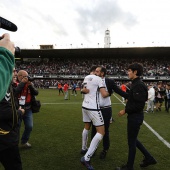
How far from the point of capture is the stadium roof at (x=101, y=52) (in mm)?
44341

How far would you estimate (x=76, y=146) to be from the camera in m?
5.75

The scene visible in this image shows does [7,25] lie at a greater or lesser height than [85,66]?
lesser

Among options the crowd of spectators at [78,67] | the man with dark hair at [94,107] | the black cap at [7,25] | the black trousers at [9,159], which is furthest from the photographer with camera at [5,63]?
the crowd of spectators at [78,67]

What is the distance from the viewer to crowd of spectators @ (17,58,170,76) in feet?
148

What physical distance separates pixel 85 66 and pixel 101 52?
6.24m

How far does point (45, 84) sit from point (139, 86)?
147 ft

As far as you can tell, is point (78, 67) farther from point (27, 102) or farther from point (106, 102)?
point (106, 102)

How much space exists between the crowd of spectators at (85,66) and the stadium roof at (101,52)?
1.63m

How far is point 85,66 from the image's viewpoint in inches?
2016

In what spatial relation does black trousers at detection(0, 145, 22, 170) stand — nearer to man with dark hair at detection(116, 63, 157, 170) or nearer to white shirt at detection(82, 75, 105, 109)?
white shirt at detection(82, 75, 105, 109)

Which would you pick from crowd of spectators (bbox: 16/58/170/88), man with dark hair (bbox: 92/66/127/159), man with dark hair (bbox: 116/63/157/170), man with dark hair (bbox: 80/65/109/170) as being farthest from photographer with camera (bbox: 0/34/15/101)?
crowd of spectators (bbox: 16/58/170/88)

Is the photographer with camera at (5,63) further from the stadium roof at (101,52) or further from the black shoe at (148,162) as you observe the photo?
the stadium roof at (101,52)

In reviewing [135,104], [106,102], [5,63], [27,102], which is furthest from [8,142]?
[106,102]

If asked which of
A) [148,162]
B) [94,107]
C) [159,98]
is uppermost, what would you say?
[94,107]
